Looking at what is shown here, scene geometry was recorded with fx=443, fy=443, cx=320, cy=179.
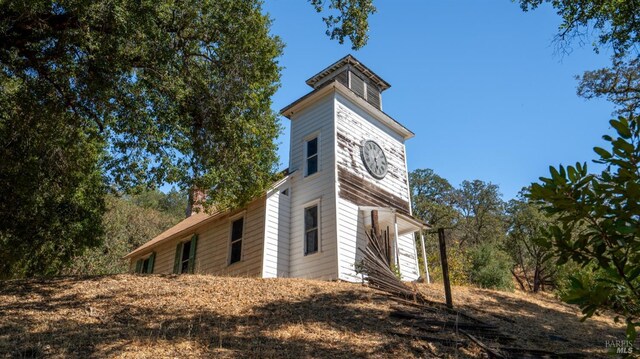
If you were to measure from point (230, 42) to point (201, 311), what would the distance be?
6.46m

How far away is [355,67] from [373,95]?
1.50 metres

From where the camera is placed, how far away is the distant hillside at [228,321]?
673 centimetres

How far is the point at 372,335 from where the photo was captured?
775cm

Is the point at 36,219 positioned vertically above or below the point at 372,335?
above

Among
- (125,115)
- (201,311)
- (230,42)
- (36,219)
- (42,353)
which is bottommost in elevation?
(42,353)

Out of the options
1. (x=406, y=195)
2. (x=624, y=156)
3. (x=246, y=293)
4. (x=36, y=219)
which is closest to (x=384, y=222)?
(x=406, y=195)

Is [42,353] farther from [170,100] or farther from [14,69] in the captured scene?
[14,69]

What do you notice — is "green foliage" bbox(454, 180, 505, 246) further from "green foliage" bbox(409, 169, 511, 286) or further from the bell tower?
the bell tower

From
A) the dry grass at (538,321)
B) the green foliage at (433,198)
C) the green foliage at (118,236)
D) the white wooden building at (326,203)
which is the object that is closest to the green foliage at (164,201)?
the green foliage at (118,236)

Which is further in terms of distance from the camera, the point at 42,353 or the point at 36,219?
the point at 36,219

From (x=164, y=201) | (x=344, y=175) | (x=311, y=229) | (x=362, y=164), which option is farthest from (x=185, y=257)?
(x=164, y=201)

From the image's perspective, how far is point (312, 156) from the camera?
55.8ft

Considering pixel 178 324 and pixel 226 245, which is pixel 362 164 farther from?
pixel 178 324

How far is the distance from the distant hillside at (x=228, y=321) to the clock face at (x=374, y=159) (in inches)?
243
